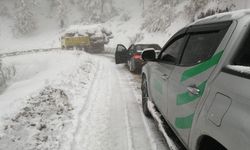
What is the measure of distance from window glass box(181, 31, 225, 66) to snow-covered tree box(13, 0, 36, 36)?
5745cm

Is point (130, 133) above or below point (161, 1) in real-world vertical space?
below

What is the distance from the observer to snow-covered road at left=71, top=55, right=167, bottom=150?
198 inches

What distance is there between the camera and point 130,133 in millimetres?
5578

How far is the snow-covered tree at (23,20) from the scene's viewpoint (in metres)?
56.0

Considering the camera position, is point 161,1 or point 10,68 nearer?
point 10,68

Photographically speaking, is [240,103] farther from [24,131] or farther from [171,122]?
[24,131]

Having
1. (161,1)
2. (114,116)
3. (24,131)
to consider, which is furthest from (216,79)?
(161,1)

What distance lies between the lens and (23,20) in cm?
5628

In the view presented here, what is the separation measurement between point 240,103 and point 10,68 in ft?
90.5

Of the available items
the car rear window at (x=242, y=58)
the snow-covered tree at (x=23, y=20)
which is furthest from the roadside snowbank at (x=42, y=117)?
the snow-covered tree at (x=23, y=20)

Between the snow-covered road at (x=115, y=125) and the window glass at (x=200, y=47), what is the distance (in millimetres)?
1995

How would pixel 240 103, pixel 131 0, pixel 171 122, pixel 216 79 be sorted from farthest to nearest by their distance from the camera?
pixel 131 0
pixel 171 122
pixel 216 79
pixel 240 103

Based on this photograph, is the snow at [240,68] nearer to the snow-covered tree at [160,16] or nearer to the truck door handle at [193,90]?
the truck door handle at [193,90]

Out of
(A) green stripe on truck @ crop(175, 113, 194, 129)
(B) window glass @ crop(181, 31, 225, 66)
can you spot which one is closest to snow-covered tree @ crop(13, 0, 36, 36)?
(B) window glass @ crop(181, 31, 225, 66)
